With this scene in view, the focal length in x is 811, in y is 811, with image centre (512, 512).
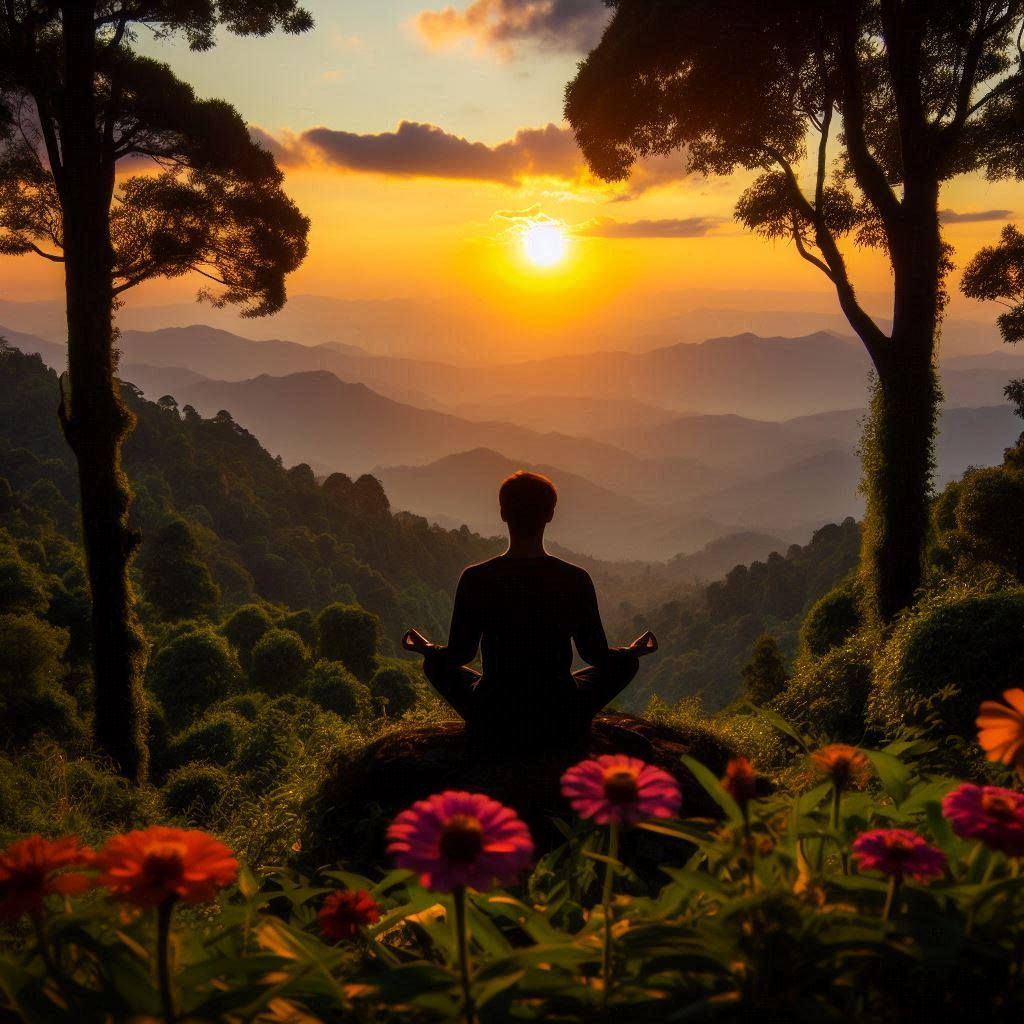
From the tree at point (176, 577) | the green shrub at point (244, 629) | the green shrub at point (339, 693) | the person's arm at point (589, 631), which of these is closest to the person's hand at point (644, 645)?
the person's arm at point (589, 631)

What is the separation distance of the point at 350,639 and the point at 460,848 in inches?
1613

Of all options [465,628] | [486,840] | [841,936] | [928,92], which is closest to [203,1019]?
[486,840]

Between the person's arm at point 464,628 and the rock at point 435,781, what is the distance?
678 mm

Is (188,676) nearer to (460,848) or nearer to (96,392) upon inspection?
(96,392)

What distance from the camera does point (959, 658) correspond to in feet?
22.7

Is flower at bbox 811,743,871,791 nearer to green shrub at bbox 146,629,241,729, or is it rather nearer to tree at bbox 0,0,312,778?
tree at bbox 0,0,312,778

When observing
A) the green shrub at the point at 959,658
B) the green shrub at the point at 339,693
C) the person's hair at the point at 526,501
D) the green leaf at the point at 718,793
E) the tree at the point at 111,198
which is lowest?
the green shrub at the point at 339,693

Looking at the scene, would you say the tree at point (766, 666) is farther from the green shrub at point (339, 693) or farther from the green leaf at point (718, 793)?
the green leaf at point (718, 793)

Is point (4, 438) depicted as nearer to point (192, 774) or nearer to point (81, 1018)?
point (192, 774)

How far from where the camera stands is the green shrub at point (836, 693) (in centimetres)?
987

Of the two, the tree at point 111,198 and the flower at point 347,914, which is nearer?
the flower at point 347,914

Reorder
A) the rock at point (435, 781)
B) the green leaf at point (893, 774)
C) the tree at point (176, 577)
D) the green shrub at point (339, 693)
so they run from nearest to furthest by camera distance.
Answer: the green leaf at point (893, 774)
the rock at point (435, 781)
the green shrub at point (339, 693)
the tree at point (176, 577)

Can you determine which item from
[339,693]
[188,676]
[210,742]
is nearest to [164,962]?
[210,742]

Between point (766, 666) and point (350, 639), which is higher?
point (766, 666)
